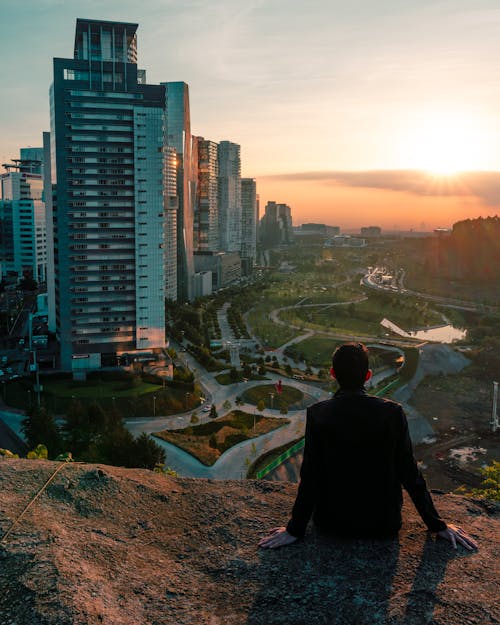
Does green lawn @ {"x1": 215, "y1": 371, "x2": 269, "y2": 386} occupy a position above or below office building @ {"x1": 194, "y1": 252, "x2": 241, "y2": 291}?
below

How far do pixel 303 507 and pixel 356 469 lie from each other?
0.49m

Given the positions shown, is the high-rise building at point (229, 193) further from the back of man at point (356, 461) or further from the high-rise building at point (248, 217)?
the back of man at point (356, 461)

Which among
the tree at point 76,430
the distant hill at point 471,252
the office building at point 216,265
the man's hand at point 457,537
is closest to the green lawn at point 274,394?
the tree at point 76,430

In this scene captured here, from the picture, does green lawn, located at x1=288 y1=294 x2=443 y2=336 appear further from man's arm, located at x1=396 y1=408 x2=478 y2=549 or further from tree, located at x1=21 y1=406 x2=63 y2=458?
man's arm, located at x1=396 y1=408 x2=478 y2=549

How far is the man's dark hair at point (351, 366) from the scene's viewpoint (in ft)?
14.0

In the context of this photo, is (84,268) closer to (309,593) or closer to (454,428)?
(454,428)

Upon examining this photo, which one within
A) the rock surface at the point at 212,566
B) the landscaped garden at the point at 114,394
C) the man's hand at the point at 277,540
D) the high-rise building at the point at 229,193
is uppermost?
the high-rise building at the point at 229,193

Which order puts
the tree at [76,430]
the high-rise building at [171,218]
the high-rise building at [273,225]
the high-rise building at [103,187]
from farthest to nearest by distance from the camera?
the high-rise building at [273,225] < the high-rise building at [171,218] < the high-rise building at [103,187] < the tree at [76,430]

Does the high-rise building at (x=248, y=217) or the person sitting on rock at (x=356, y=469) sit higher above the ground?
the high-rise building at (x=248, y=217)

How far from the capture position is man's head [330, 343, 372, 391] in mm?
4277

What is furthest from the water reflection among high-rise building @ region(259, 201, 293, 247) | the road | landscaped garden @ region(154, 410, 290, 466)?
high-rise building @ region(259, 201, 293, 247)

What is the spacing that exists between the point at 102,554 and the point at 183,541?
63cm

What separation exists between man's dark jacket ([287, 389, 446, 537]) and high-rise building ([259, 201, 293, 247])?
584ft

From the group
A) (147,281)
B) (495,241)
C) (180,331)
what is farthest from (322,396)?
(495,241)
